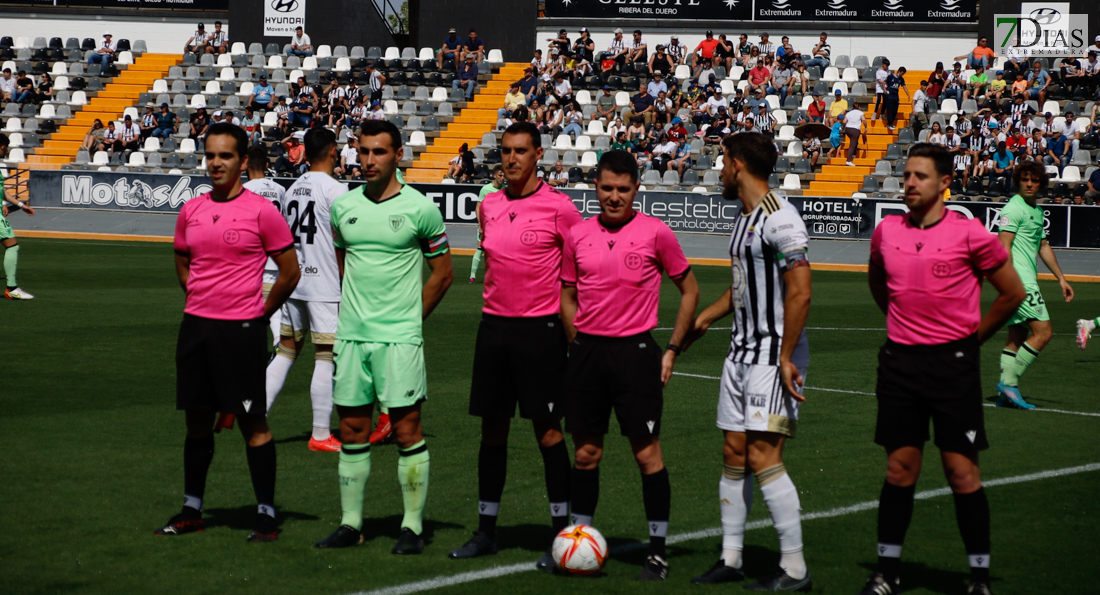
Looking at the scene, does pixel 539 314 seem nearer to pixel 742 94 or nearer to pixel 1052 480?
pixel 1052 480

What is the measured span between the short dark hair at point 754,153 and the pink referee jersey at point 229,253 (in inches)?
95.8

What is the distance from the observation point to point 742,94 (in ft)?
110

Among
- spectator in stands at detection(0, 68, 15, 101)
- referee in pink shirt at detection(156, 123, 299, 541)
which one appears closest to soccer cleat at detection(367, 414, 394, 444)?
referee in pink shirt at detection(156, 123, 299, 541)

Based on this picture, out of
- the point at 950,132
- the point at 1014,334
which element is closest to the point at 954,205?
the point at 950,132

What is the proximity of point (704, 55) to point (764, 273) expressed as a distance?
104 ft

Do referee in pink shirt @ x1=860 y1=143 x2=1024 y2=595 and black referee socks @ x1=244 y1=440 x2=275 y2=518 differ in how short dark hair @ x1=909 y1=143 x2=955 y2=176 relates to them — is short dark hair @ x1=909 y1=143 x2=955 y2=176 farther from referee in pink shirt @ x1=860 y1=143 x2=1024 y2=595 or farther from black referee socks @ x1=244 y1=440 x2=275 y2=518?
black referee socks @ x1=244 y1=440 x2=275 y2=518

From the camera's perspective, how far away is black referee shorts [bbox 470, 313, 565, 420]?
5.87m

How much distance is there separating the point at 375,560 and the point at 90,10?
42999 mm

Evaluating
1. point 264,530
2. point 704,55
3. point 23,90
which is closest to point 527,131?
point 264,530

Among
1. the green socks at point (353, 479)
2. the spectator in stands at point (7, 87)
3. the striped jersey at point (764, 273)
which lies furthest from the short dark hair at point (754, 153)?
the spectator in stands at point (7, 87)

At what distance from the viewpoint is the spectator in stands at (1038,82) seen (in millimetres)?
31172

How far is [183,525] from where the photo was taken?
6.16m

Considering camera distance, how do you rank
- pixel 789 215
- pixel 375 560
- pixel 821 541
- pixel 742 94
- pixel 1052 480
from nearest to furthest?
1. pixel 789 215
2. pixel 375 560
3. pixel 821 541
4. pixel 1052 480
5. pixel 742 94

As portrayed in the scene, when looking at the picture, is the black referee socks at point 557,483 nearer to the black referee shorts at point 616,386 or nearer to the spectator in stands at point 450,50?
the black referee shorts at point 616,386
